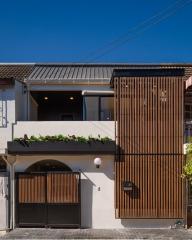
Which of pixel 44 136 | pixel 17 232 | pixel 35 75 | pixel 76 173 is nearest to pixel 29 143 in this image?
pixel 44 136

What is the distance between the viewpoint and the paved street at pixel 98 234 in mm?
16516

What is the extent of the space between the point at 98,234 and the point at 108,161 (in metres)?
3.15

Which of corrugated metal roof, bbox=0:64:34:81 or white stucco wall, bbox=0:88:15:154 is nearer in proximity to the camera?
white stucco wall, bbox=0:88:15:154

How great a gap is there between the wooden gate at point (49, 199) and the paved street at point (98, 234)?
445mm

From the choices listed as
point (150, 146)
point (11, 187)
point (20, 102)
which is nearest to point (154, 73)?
point (150, 146)

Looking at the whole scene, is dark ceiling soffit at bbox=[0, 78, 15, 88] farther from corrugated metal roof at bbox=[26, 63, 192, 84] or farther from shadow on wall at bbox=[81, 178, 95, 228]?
shadow on wall at bbox=[81, 178, 95, 228]

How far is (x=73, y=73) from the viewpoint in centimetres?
2327

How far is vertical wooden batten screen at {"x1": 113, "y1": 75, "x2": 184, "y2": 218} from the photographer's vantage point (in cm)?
1794

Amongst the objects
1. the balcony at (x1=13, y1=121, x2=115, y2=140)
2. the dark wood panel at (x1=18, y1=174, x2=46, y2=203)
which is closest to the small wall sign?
the balcony at (x1=13, y1=121, x2=115, y2=140)

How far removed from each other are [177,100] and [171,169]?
2993mm

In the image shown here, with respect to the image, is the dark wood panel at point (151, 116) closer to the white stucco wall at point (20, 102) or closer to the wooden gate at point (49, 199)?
the wooden gate at point (49, 199)

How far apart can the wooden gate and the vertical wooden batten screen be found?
6.21ft

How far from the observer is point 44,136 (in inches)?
727

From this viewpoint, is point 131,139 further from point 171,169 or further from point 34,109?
point 34,109
